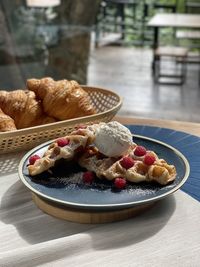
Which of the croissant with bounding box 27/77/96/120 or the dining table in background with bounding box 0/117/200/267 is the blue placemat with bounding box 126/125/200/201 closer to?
the dining table in background with bounding box 0/117/200/267

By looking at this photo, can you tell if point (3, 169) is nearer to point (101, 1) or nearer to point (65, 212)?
point (65, 212)

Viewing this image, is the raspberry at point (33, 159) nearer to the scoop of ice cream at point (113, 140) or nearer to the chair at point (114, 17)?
the scoop of ice cream at point (113, 140)

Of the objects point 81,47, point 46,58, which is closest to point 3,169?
point 46,58

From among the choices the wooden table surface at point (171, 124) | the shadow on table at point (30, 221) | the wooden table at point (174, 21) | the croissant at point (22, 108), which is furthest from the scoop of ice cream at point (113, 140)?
the wooden table at point (174, 21)

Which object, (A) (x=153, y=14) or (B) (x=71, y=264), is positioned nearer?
(B) (x=71, y=264)

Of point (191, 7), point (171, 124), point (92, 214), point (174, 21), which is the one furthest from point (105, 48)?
point (92, 214)

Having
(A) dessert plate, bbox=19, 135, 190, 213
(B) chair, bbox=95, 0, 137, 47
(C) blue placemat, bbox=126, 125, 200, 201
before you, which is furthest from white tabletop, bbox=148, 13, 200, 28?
(A) dessert plate, bbox=19, 135, 190, 213

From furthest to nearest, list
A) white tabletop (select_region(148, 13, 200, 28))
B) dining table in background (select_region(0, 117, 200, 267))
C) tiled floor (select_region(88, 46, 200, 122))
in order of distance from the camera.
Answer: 1. white tabletop (select_region(148, 13, 200, 28))
2. tiled floor (select_region(88, 46, 200, 122))
3. dining table in background (select_region(0, 117, 200, 267))
